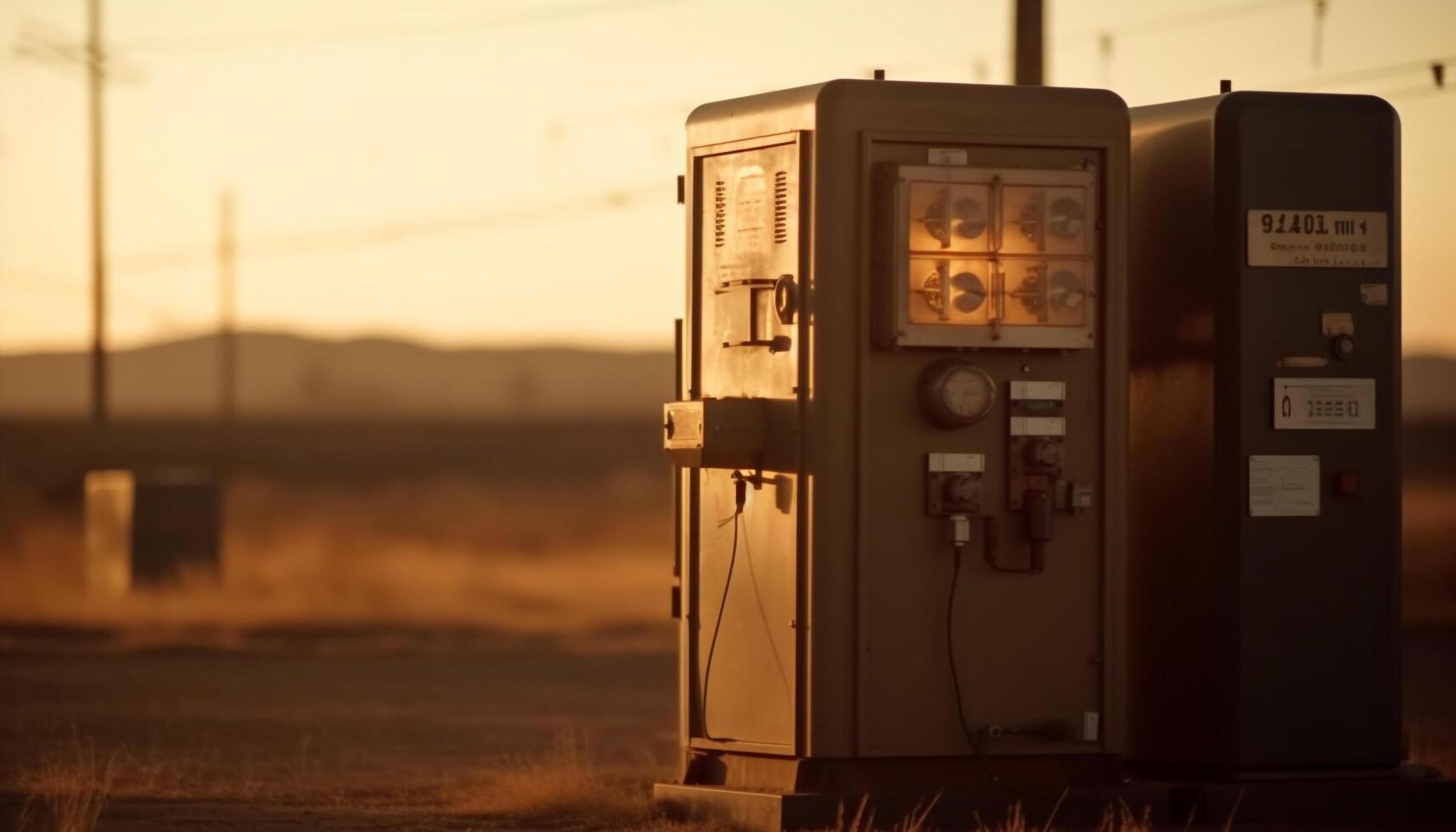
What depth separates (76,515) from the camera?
43.0 metres

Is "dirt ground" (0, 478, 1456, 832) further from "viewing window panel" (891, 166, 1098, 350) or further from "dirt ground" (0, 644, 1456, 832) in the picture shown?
"viewing window panel" (891, 166, 1098, 350)

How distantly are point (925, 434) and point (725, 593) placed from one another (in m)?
1.27

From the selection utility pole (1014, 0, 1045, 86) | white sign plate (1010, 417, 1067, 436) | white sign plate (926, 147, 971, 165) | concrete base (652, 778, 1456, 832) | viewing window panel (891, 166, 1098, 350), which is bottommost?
concrete base (652, 778, 1456, 832)

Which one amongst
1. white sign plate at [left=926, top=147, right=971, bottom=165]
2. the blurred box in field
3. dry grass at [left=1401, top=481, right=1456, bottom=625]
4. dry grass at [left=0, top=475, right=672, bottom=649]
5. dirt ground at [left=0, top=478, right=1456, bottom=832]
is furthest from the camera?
dry grass at [left=1401, top=481, right=1456, bottom=625]

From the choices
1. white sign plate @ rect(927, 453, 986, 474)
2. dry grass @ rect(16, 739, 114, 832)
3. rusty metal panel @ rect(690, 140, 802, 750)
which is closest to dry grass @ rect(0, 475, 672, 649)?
dry grass @ rect(16, 739, 114, 832)

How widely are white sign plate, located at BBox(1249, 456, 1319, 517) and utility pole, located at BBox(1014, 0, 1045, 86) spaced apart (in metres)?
3.93

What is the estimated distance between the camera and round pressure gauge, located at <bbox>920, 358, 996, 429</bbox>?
406 inches

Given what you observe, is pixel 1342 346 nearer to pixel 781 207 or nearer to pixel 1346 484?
pixel 1346 484

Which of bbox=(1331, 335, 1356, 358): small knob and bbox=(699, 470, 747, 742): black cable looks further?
bbox=(1331, 335, 1356, 358): small knob

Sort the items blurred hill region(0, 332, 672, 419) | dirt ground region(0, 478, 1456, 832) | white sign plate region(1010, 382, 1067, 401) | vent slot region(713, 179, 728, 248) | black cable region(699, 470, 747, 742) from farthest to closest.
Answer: blurred hill region(0, 332, 672, 419), dirt ground region(0, 478, 1456, 832), vent slot region(713, 179, 728, 248), black cable region(699, 470, 747, 742), white sign plate region(1010, 382, 1067, 401)

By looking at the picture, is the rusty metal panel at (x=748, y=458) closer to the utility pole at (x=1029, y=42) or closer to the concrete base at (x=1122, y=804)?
the concrete base at (x=1122, y=804)

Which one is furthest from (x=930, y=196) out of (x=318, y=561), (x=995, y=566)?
(x=318, y=561)

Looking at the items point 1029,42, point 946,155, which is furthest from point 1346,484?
point 1029,42

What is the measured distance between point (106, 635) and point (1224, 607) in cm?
1602
